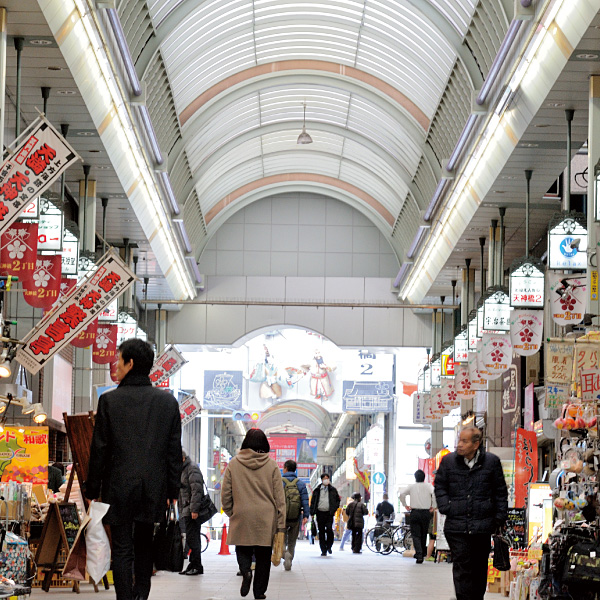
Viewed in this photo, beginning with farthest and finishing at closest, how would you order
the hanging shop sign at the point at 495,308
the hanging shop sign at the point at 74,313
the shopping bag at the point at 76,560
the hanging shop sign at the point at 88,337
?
the hanging shop sign at the point at 495,308, the hanging shop sign at the point at 88,337, the hanging shop sign at the point at 74,313, the shopping bag at the point at 76,560

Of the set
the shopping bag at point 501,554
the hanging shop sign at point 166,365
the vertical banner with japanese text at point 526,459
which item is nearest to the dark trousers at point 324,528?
the vertical banner with japanese text at point 526,459

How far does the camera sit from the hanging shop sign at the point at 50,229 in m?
12.5

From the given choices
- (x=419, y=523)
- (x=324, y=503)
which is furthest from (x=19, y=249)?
(x=419, y=523)

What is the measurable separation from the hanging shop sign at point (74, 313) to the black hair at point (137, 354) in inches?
231

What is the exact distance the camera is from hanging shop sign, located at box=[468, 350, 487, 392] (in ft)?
61.9

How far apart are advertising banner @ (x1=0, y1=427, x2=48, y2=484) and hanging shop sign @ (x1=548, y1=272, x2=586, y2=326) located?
20.3 ft

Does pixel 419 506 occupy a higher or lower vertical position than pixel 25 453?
lower

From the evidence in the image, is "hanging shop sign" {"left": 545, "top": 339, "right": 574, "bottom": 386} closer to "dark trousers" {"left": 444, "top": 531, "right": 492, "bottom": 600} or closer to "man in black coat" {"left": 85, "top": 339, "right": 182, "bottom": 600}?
"dark trousers" {"left": 444, "top": 531, "right": 492, "bottom": 600}

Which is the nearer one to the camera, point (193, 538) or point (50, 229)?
point (50, 229)

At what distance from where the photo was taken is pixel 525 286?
50.9ft

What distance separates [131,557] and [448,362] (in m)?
17.6

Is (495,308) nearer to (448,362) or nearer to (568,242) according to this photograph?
(568,242)

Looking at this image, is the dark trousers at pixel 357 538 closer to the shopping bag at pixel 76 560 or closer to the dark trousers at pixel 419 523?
the dark trousers at pixel 419 523

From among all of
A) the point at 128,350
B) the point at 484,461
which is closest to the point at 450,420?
the point at 484,461
